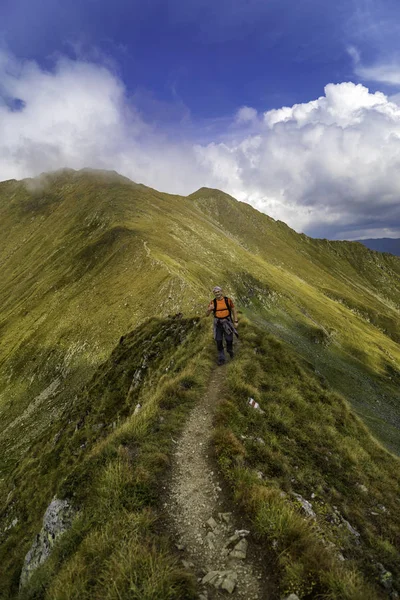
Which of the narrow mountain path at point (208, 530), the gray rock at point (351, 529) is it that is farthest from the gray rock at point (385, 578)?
the narrow mountain path at point (208, 530)

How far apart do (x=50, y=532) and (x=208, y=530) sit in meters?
5.06

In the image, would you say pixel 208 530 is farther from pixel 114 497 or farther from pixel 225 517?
pixel 114 497

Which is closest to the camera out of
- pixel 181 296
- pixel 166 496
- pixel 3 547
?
pixel 166 496

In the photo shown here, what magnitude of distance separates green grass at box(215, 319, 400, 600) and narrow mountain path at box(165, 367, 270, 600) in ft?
1.43

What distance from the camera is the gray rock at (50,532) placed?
9.35 metres

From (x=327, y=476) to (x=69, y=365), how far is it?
169 ft

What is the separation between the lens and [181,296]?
5400 cm

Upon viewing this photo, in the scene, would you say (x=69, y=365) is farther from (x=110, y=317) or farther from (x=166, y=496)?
(x=166, y=496)

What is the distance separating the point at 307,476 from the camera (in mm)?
11555

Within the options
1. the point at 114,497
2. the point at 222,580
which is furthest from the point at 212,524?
the point at 114,497

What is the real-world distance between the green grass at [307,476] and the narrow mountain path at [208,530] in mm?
436

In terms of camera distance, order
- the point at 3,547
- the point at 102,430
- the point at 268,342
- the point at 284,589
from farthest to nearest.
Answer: the point at 268,342 → the point at 102,430 → the point at 3,547 → the point at 284,589

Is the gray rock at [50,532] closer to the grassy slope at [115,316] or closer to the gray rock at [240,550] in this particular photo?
the grassy slope at [115,316]

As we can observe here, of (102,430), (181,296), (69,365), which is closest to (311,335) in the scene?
(181,296)
